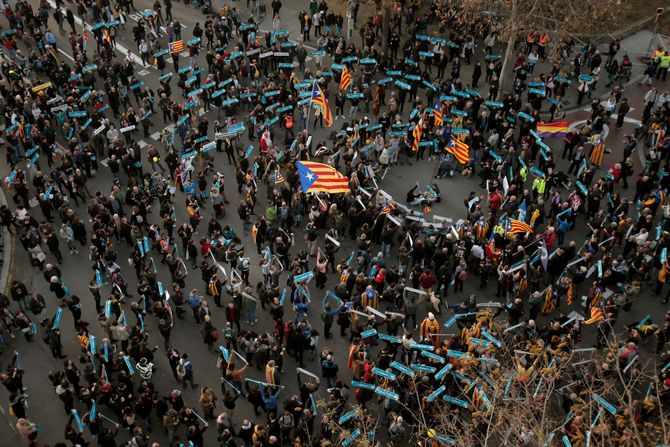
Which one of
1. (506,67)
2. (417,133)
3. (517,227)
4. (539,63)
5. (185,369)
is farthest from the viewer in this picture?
(539,63)

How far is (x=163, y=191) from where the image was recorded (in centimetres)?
2566

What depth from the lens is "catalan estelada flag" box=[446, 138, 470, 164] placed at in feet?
85.3

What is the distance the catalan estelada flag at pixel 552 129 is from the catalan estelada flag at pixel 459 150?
3319mm

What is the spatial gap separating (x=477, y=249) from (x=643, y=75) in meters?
17.5

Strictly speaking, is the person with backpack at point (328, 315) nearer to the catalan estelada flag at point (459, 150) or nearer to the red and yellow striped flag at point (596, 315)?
the red and yellow striped flag at point (596, 315)

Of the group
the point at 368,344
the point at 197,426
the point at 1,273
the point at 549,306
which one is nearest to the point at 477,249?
the point at 549,306

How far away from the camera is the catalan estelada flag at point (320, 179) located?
2314 cm

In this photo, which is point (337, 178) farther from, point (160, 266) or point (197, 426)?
point (197, 426)

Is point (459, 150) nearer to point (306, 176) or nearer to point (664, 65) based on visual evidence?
point (306, 176)

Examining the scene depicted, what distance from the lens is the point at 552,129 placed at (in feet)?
87.9

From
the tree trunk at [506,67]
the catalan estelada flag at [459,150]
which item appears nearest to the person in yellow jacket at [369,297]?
the catalan estelada flag at [459,150]

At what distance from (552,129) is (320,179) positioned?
1000 cm

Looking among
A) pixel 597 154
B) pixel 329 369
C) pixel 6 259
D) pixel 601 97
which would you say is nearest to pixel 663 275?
pixel 597 154

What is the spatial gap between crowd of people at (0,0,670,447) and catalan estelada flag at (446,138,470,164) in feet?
0.34
